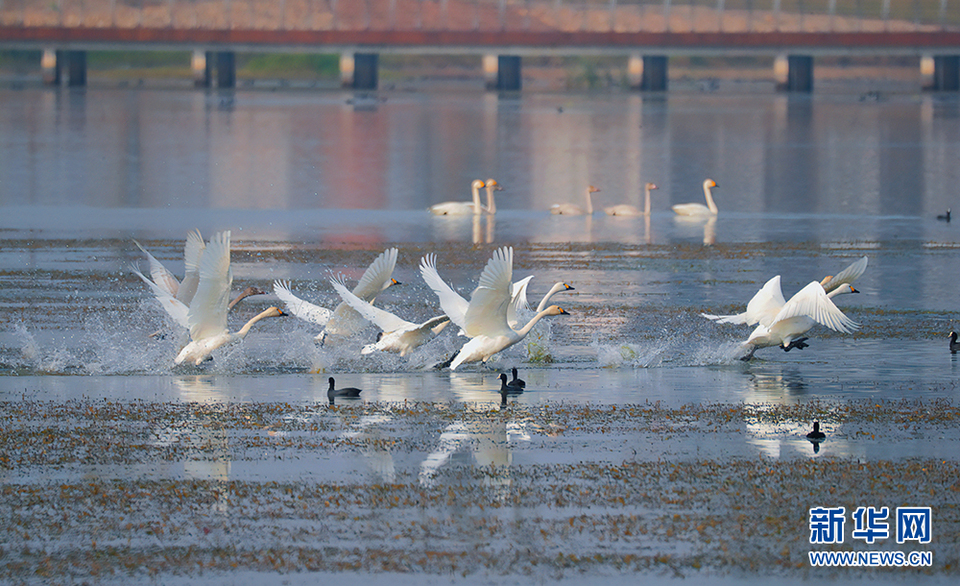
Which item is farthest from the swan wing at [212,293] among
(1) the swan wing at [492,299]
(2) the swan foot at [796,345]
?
(2) the swan foot at [796,345]

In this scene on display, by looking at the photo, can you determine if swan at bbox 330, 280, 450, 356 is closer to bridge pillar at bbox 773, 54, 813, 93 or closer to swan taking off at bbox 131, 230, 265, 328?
swan taking off at bbox 131, 230, 265, 328

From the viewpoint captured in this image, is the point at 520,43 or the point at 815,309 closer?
the point at 815,309

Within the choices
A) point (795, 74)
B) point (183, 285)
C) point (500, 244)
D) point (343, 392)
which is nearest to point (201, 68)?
point (795, 74)

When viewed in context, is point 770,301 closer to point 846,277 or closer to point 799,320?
point 799,320

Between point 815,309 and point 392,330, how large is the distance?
4071 mm

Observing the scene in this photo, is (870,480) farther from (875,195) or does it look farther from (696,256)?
(875,195)

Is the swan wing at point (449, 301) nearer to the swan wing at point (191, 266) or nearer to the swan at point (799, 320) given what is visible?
the swan wing at point (191, 266)

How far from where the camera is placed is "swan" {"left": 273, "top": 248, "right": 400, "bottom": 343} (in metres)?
15.0

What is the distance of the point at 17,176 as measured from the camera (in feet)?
130

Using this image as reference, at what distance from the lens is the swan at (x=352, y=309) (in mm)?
15047

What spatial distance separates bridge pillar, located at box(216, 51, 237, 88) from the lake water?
55.5m

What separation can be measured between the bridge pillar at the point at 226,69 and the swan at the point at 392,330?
111 m

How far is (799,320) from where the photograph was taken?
1456 centimetres

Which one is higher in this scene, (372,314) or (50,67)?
(50,67)
